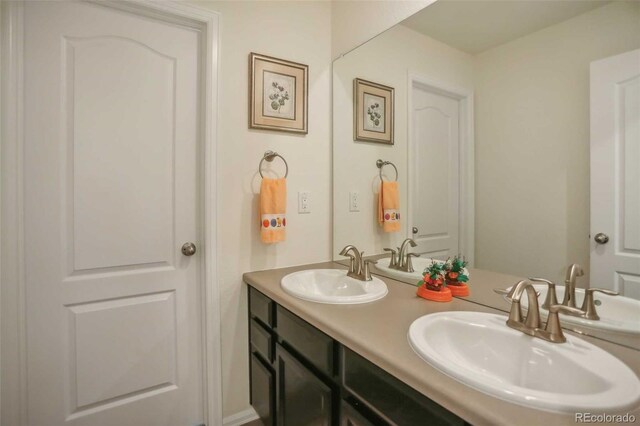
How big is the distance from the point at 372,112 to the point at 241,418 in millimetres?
1697

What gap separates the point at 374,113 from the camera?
62.3 inches

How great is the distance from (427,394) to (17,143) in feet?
5.10

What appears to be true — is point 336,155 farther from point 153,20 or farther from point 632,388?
point 632,388

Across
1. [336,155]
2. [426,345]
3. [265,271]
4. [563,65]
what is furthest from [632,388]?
[336,155]

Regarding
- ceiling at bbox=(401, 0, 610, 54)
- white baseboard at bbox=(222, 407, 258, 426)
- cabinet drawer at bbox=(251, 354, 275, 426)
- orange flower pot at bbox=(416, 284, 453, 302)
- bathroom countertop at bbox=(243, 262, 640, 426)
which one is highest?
ceiling at bbox=(401, 0, 610, 54)

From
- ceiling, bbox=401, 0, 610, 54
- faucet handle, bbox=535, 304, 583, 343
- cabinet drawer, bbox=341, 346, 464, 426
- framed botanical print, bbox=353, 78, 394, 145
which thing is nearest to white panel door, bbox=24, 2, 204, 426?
framed botanical print, bbox=353, 78, 394, 145

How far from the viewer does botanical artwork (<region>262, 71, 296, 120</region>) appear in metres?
1.57

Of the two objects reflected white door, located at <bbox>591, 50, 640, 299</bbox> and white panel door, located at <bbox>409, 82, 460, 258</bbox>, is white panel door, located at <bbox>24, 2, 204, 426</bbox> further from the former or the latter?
reflected white door, located at <bbox>591, 50, 640, 299</bbox>

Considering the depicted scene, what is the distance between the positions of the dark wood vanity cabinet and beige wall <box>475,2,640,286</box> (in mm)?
596

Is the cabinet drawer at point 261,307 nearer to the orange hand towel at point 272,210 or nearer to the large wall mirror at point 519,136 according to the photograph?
the orange hand towel at point 272,210

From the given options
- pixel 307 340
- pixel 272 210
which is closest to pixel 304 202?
pixel 272 210

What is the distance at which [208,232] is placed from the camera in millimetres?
1433

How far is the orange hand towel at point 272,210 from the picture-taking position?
4.91 feet

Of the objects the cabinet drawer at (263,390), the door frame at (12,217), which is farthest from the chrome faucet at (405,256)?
the door frame at (12,217)
